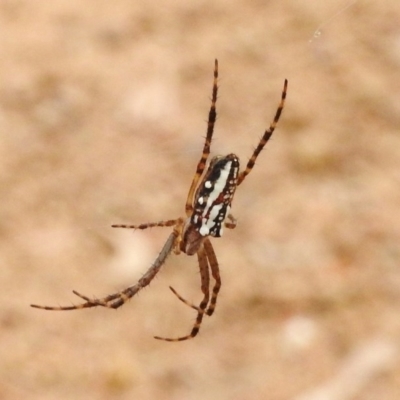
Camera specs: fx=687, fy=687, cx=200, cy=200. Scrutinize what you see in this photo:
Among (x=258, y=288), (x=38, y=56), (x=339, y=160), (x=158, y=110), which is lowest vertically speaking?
(x=258, y=288)

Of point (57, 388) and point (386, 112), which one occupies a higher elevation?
point (386, 112)

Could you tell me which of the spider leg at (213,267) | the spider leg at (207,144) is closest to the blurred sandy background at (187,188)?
the spider leg at (213,267)

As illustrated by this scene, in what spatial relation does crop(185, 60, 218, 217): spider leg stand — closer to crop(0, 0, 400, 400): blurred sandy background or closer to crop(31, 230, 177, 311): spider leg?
crop(31, 230, 177, 311): spider leg

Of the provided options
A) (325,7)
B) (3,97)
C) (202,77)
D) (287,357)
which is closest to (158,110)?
(202,77)

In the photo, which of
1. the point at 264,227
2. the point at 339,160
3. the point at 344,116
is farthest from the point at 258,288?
the point at 344,116

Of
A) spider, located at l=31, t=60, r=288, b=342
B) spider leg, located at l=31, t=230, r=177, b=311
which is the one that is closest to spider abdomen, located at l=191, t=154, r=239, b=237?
spider, located at l=31, t=60, r=288, b=342

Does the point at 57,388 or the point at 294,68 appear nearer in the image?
the point at 57,388

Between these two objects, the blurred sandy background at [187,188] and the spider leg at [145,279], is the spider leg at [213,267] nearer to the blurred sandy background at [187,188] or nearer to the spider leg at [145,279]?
the spider leg at [145,279]

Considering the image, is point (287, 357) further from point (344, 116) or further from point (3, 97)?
point (3, 97)
